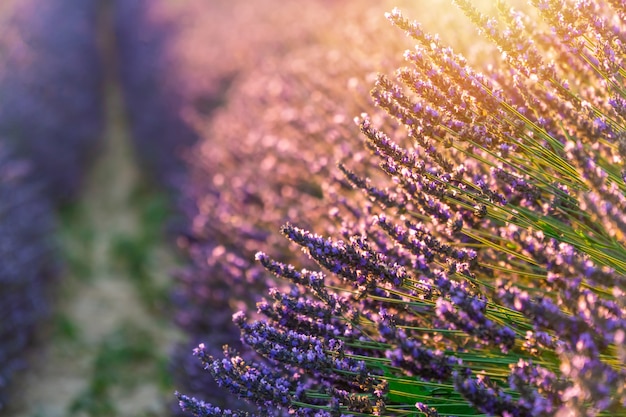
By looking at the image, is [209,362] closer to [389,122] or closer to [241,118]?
[389,122]

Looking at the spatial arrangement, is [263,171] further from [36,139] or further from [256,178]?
[36,139]

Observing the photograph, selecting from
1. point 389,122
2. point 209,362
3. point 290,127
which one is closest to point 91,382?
point 290,127

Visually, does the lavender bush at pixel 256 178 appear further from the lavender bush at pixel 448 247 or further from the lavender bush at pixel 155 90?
the lavender bush at pixel 155 90

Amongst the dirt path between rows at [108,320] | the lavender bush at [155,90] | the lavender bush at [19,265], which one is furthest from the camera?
the lavender bush at [155,90]

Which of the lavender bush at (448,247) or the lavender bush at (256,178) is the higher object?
the lavender bush at (256,178)

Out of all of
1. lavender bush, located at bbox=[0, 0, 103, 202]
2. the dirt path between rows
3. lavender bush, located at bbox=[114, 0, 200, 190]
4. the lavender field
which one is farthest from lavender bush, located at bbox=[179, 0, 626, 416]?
lavender bush, located at bbox=[0, 0, 103, 202]

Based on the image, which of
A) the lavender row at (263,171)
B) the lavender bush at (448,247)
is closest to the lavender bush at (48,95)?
the lavender row at (263,171)

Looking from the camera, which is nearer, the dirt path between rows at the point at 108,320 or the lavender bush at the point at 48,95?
the dirt path between rows at the point at 108,320
